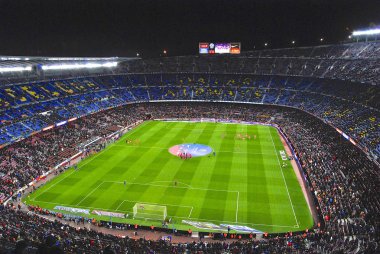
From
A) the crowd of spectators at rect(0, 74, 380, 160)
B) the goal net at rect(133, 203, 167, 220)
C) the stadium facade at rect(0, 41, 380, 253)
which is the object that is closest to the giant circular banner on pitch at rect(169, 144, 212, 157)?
the stadium facade at rect(0, 41, 380, 253)

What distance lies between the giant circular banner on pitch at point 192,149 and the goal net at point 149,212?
65.3 feet

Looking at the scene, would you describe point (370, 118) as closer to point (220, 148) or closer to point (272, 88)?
point (220, 148)

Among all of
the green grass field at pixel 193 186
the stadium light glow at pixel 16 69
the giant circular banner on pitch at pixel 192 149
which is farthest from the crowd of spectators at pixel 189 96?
the giant circular banner on pitch at pixel 192 149

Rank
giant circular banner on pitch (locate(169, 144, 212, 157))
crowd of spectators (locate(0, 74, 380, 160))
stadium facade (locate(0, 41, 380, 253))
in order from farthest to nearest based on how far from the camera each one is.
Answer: giant circular banner on pitch (locate(169, 144, 212, 157)) < crowd of spectators (locate(0, 74, 380, 160)) < stadium facade (locate(0, 41, 380, 253))

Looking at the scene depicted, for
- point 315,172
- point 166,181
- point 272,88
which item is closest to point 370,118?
point 315,172

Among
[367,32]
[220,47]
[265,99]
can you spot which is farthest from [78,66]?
[367,32]

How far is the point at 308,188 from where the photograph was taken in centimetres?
3919

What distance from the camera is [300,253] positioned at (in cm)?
2184

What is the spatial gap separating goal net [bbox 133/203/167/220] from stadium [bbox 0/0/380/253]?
153 millimetres

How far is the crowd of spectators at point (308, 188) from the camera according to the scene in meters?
21.8

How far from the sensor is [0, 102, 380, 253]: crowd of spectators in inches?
857

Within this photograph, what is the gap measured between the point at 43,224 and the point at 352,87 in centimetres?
5989

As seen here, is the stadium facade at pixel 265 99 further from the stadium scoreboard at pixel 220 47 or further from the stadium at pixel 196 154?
the stadium scoreboard at pixel 220 47

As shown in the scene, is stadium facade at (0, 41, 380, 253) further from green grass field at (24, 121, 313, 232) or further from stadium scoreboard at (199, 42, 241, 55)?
stadium scoreboard at (199, 42, 241, 55)
